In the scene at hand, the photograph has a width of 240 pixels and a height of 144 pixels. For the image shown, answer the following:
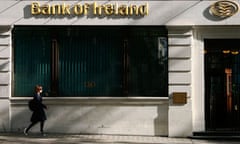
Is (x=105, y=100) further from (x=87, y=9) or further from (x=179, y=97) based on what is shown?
(x=87, y=9)

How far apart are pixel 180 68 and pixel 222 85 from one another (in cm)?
171

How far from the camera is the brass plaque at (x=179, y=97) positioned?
16875 mm

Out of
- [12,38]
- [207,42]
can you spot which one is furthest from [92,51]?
[207,42]

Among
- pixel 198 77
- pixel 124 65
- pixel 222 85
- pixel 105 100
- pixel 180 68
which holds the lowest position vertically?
pixel 105 100

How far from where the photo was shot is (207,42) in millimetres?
17266

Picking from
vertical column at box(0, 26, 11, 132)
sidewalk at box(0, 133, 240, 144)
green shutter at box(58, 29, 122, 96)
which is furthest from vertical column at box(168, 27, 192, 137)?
vertical column at box(0, 26, 11, 132)

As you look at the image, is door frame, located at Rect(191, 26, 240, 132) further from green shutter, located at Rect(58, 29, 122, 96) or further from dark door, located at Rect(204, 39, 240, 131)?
green shutter, located at Rect(58, 29, 122, 96)

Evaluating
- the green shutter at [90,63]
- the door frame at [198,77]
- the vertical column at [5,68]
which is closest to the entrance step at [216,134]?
the door frame at [198,77]

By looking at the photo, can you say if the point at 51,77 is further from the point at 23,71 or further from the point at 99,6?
the point at 99,6

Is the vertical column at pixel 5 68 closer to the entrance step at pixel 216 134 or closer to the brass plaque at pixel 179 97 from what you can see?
the brass plaque at pixel 179 97

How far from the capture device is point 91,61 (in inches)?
686

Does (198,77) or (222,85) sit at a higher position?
(198,77)

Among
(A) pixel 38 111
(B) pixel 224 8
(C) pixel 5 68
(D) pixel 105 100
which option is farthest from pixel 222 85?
(C) pixel 5 68

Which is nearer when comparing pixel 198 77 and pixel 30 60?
pixel 198 77
